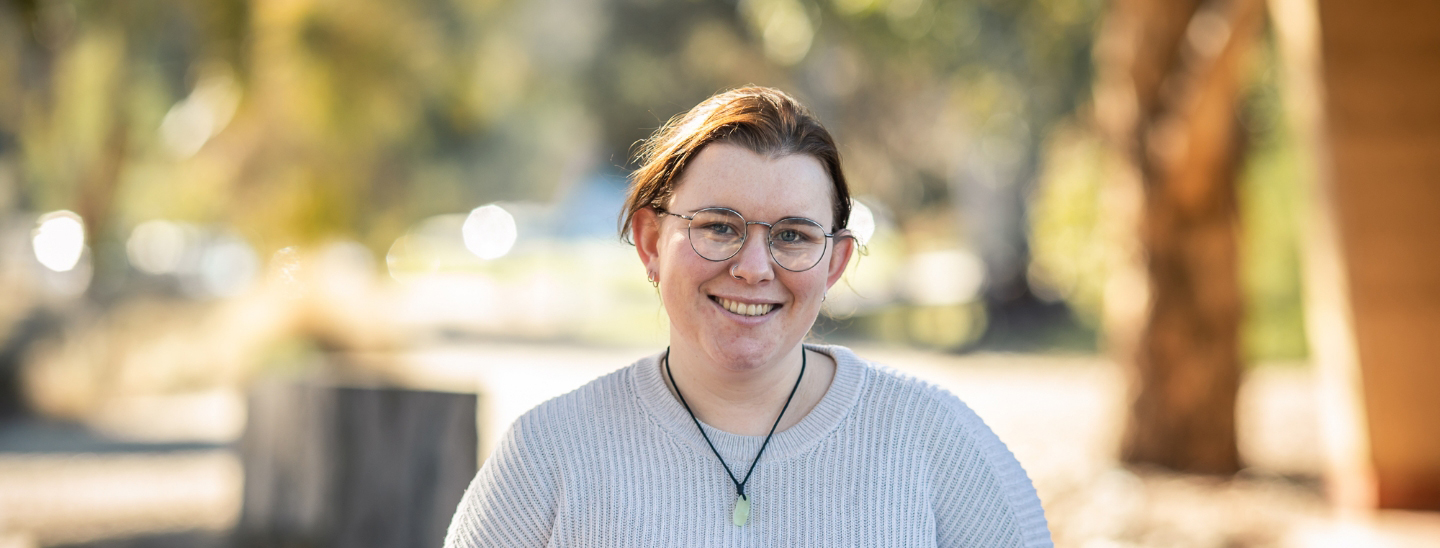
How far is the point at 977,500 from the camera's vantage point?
1.85m

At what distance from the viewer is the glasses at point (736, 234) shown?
70.2 inches

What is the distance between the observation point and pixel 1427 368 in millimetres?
5152

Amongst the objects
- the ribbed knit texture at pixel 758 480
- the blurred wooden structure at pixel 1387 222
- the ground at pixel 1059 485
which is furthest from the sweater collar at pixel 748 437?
the blurred wooden structure at pixel 1387 222

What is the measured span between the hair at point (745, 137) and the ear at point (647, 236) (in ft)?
0.04

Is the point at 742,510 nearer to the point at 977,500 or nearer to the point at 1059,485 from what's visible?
the point at 977,500

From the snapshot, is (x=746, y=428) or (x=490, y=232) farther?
(x=490, y=232)

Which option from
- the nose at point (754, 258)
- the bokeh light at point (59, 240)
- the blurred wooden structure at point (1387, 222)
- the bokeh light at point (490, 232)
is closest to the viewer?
the nose at point (754, 258)

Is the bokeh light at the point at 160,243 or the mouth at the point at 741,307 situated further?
the bokeh light at the point at 160,243

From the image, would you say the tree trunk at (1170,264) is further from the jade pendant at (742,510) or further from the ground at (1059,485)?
the jade pendant at (742,510)

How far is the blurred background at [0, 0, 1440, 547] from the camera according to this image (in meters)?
5.18

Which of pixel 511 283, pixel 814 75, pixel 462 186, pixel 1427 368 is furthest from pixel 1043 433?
pixel 511 283

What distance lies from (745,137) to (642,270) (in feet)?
29.3

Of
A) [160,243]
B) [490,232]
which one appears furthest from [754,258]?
[160,243]

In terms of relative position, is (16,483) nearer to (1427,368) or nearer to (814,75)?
(1427,368)
